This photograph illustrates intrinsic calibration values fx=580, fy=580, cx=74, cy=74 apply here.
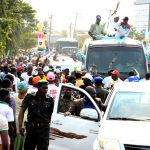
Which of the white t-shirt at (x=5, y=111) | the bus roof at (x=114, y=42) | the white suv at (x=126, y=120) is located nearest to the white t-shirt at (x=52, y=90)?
the white suv at (x=126, y=120)

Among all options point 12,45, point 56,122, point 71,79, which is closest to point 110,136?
point 56,122

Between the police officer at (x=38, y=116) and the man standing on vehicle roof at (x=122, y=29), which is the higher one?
the man standing on vehicle roof at (x=122, y=29)

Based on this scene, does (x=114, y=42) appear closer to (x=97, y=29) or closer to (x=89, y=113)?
(x=97, y=29)

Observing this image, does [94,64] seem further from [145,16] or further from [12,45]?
[145,16]

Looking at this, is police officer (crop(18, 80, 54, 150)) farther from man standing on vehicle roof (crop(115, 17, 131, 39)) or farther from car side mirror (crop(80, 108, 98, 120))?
man standing on vehicle roof (crop(115, 17, 131, 39))

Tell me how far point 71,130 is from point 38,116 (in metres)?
0.56

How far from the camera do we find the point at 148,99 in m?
8.03

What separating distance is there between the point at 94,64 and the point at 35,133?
9.93 m

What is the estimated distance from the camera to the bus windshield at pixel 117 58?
18594 millimetres

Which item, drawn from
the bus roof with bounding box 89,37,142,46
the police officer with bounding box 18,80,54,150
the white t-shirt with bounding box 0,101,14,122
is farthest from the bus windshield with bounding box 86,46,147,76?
the white t-shirt with bounding box 0,101,14,122

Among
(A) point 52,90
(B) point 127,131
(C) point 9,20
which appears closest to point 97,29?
(C) point 9,20

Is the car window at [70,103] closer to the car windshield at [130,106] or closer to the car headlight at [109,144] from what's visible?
the car windshield at [130,106]

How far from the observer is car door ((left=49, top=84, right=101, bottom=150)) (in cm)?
839

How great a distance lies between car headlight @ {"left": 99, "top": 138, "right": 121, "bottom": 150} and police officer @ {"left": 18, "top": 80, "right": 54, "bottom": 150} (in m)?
2.22
